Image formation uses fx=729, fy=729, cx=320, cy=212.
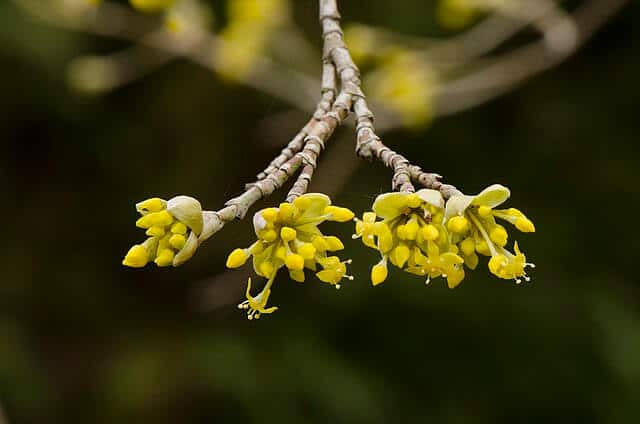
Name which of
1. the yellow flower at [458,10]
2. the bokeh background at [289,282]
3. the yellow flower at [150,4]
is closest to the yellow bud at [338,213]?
the yellow flower at [150,4]

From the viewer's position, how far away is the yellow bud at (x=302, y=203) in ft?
2.30

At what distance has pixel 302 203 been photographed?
27.8 inches

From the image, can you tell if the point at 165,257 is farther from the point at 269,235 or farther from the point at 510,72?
the point at 510,72

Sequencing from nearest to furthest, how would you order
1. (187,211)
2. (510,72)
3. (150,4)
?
(187,211), (150,4), (510,72)

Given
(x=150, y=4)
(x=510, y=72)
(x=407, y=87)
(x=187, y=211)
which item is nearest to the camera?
(x=187, y=211)

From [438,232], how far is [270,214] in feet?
0.55

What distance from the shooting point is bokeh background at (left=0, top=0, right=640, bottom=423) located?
2.57m

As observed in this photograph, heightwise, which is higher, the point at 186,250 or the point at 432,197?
the point at 432,197

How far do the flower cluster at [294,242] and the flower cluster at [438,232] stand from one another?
36 millimetres

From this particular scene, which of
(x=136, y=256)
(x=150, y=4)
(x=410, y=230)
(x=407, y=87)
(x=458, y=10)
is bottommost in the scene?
(x=136, y=256)

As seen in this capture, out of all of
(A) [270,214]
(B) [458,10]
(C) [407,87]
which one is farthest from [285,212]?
(B) [458,10]

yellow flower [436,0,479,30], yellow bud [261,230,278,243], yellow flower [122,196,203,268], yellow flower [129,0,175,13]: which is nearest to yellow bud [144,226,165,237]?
yellow flower [122,196,203,268]

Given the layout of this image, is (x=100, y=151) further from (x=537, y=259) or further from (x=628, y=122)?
(x=628, y=122)

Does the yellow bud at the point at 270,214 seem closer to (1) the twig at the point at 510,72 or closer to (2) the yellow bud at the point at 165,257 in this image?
(2) the yellow bud at the point at 165,257
